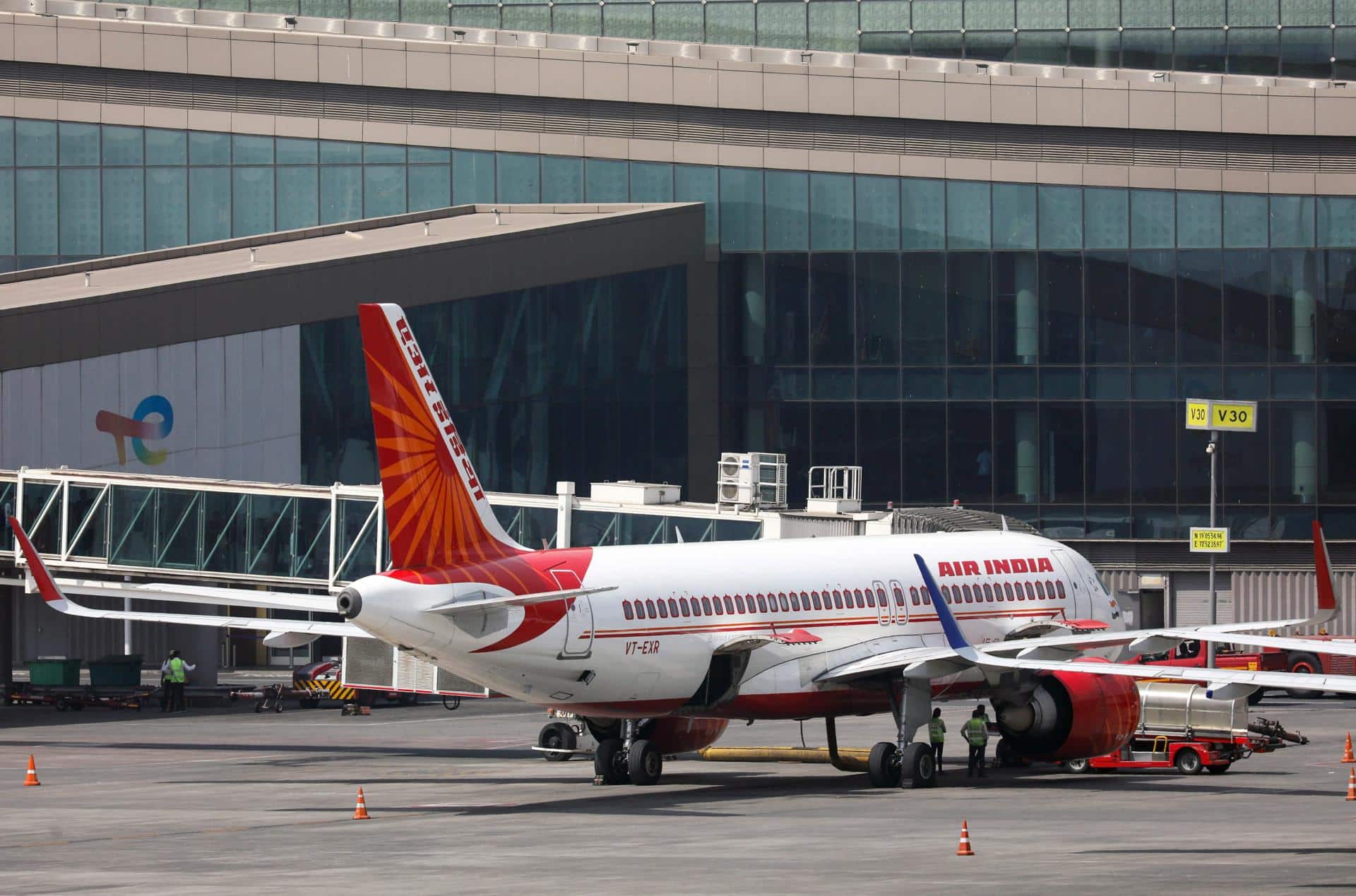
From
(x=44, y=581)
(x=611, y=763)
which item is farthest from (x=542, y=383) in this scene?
(x=611, y=763)

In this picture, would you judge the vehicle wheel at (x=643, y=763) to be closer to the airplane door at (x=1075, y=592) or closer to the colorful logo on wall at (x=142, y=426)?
the airplane door at (x=1075, y=592)

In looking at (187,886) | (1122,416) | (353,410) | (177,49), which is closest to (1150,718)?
(187,886)

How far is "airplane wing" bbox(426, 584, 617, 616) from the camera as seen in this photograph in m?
33.7

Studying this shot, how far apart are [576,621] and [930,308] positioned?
48132 millimetres

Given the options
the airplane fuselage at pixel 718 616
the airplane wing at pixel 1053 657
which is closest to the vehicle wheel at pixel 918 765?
the airplane wing at pixel 1053 657

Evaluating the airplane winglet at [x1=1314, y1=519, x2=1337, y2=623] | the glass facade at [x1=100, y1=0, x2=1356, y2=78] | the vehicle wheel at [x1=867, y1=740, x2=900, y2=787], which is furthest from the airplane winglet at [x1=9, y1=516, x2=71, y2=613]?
the glass facade at [x1=100, y1=0, x2=1356, y2=78]

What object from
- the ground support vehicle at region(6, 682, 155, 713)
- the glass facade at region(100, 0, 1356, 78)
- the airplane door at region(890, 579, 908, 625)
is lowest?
the ground support vehicle at region(6, 682, 155, 713)

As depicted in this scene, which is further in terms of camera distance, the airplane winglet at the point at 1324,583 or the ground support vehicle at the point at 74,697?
the ground support vehicle at the point at 74,697

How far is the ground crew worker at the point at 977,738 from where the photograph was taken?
39906 mm

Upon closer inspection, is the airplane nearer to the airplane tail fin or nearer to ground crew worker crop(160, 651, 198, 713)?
the airplane tail fin

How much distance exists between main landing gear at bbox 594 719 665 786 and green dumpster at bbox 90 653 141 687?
2994 centimetres

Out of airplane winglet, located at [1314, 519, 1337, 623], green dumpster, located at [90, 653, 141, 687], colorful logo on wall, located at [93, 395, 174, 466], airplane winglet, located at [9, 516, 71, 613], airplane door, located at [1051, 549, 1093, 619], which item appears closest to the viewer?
airplane winglet, located at [1314, 519, 1337, 623]

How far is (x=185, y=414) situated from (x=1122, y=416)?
116 ft

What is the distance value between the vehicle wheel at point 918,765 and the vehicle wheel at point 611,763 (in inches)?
197
